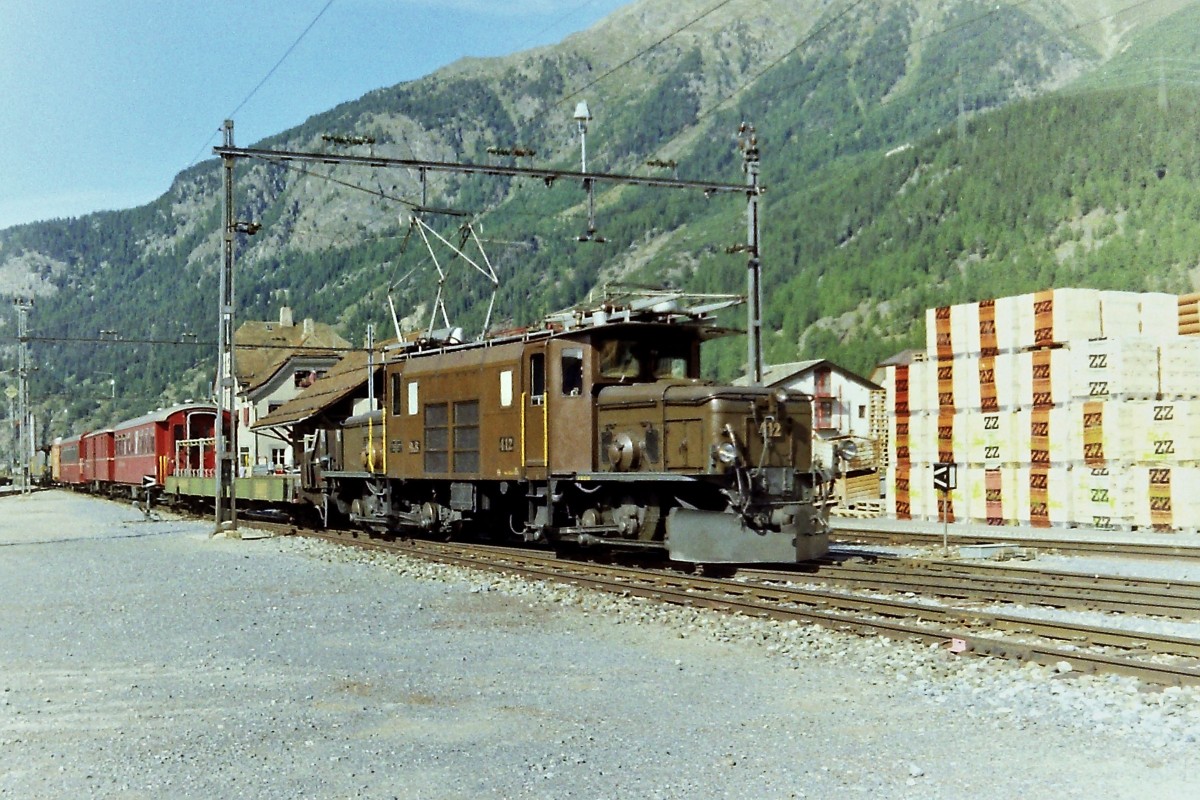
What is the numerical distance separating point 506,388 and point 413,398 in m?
3.46

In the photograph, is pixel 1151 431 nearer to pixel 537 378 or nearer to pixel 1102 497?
pixel 1102 497

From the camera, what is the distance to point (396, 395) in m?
21.0

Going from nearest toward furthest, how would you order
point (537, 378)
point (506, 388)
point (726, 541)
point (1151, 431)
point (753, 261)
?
point (726, 541) < point (537, 378) < point (506, 388) < point (753, 261) < point (1151, 431)

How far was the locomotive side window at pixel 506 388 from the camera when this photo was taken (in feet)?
56.9

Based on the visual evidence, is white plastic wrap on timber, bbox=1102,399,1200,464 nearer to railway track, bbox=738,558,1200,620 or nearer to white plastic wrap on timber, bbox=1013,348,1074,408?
white plastic wrap on timber, bbox=1013,348,1074,408

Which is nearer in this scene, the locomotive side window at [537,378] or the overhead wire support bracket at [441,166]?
the locomotive side window at [537,378]

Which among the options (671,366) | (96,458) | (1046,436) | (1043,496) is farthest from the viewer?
(96,458)

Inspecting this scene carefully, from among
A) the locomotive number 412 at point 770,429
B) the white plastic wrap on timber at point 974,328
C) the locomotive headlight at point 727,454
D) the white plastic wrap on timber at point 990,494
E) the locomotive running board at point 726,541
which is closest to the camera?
the locomotive headlight at point 727,454

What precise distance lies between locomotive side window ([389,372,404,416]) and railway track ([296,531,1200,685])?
4871mm

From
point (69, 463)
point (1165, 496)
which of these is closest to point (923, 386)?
point (1165, 496)

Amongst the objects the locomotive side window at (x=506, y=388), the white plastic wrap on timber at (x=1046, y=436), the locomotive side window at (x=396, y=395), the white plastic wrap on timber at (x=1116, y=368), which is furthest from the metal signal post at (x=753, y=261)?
the white plastic wrap on timber at (x=1116, y=368)

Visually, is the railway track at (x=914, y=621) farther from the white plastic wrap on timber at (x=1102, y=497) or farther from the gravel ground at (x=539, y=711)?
the white plastic wrap on timber at (x=1102, y=497)

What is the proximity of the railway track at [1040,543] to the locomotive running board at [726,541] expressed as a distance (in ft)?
23.9

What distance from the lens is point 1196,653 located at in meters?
9.43
